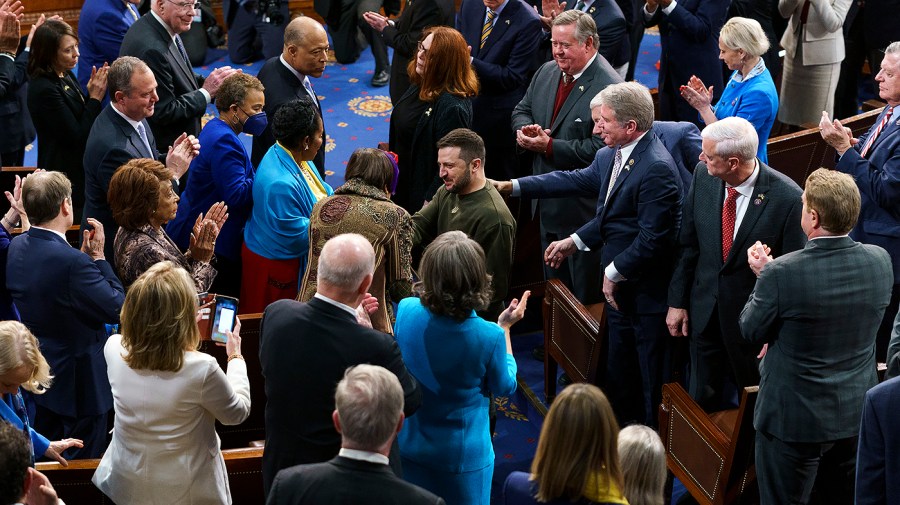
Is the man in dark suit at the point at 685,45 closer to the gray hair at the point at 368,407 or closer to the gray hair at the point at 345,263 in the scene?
the gray hair at the point at 345,263

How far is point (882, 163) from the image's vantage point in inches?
180

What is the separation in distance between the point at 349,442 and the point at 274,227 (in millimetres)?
2064

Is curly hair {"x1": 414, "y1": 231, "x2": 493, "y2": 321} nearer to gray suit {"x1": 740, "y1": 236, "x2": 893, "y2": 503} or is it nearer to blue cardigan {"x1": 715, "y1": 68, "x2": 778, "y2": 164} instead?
gray suit {"x1": 740, "y1": 236, "x2": 893, "y2": 503}

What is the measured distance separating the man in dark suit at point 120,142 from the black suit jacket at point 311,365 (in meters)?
1.78

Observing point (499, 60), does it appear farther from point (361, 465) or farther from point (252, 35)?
point (361, 465)

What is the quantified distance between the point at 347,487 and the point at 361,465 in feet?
0.20

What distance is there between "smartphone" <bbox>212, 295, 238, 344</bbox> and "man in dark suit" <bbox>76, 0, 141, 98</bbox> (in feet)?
9.54

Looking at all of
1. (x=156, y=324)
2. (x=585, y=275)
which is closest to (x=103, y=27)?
(x=585, y=275)

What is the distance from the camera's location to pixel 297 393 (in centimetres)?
285

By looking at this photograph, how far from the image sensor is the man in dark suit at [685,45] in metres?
6.41

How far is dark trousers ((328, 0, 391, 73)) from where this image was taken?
859cm

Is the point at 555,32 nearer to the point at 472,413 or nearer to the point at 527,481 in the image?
the point at 472,413

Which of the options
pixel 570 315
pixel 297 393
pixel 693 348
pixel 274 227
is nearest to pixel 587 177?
pixel 570 315

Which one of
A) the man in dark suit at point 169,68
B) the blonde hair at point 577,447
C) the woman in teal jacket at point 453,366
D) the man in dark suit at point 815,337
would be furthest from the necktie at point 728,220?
the man in dark suit at point 169,68
